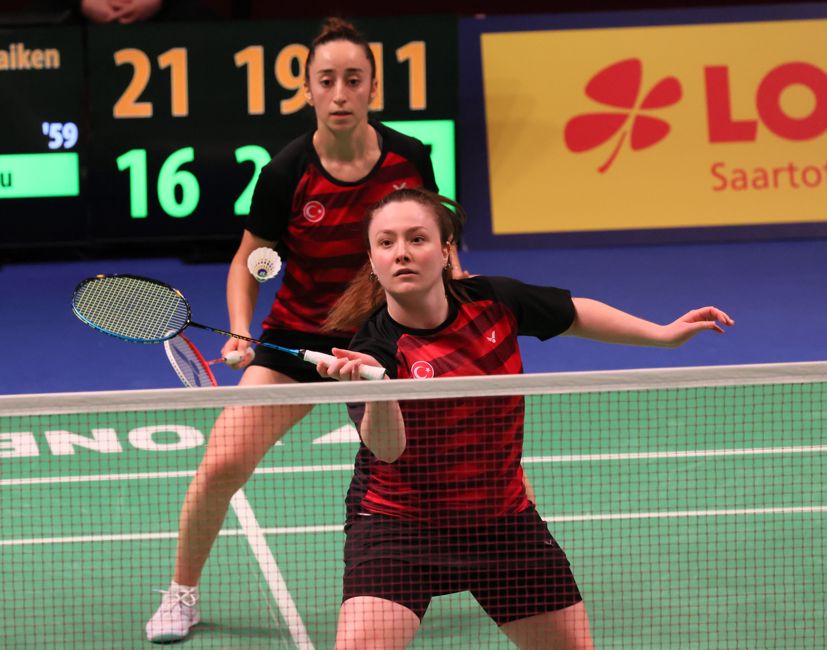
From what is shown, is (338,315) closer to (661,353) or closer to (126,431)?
(126,431)

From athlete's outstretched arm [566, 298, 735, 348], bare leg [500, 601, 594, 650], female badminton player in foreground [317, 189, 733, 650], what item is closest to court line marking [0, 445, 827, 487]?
athlete's outstretched arm [566, 298, 735, 348]

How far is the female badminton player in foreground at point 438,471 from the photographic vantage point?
328 cm

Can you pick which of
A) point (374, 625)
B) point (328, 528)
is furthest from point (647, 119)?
point (374, 625)

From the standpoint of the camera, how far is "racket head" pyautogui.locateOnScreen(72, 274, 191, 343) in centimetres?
403

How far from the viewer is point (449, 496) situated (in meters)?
3.37

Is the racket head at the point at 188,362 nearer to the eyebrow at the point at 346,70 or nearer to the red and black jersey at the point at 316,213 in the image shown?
the red and black jersey at the point at 316,213

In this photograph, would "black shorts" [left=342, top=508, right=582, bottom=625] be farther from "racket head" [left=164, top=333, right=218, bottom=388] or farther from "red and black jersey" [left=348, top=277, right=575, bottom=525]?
"racket head" [left=164, top=333, right=218, bottom=388]

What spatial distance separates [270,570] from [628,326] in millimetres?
1814

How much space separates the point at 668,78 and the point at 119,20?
11.4ft

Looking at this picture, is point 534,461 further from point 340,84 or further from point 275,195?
point 340,84

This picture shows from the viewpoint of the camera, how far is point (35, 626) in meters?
4.43

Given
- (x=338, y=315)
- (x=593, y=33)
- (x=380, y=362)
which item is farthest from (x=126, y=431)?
(x=593, y=33)

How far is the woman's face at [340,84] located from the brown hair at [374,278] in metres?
0.62

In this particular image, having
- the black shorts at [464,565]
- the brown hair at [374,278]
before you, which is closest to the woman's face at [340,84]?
the brown hair at [374,278]
